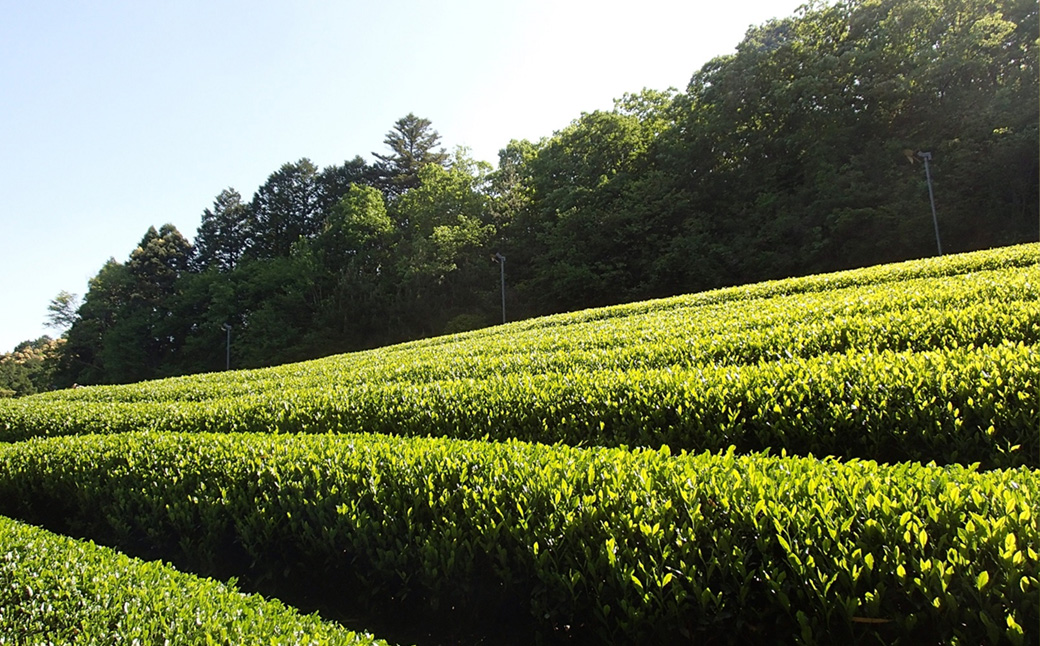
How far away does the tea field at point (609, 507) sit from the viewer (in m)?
2.36

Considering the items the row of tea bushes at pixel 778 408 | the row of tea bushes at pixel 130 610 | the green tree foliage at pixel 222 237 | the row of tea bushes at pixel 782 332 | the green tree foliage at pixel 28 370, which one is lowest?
the row of tea bushes at pixel 130 610

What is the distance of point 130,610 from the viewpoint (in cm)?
277

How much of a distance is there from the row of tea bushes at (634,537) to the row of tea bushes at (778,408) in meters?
1.27

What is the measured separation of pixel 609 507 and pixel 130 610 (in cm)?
240

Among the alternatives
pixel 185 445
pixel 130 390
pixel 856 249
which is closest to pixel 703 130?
pixel 856 249

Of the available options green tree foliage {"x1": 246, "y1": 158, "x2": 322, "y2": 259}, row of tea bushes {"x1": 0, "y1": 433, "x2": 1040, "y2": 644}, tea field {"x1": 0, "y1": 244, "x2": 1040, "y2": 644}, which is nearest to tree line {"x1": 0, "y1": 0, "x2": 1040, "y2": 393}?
green tree foliage {"x1": 246, "y1": 158, "x2": 322, "y2": 259}

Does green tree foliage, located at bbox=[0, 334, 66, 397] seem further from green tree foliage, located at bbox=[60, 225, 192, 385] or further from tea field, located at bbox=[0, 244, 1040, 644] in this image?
tea field, located at bbox=[0, 244, 1040, 644]

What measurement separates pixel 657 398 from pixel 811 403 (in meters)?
1.29

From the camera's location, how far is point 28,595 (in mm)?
3076

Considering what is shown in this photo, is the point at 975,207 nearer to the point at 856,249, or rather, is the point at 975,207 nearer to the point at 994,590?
the point at 856,249

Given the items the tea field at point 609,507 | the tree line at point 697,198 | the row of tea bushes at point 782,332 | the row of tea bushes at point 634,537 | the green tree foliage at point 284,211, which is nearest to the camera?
the row of tea bushes at point 634,537

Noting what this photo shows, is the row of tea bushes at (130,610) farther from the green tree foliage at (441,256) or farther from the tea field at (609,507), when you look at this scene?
the green tree foliage at (441,256)

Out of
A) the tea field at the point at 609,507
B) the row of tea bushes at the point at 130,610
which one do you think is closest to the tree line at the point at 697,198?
the tea field at the point at 609,507

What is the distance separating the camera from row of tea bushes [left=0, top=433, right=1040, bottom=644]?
2.21 m
